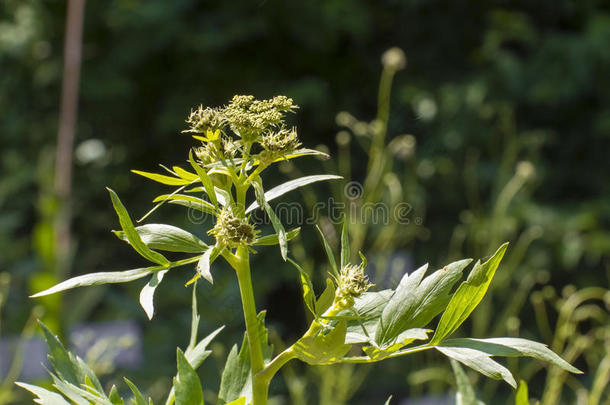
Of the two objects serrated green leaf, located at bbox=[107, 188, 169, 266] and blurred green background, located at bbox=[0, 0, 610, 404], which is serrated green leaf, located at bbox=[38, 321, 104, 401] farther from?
blurred green background, located at bbox=[0, 0, 610, 404]

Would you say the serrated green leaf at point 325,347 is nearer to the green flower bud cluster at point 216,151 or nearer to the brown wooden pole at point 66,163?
the green flower bud cluster at point 216,151

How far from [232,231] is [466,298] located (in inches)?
4.5

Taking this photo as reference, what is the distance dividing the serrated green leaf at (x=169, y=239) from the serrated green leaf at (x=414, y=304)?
3.6 inches

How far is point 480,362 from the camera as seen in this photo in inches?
11.5

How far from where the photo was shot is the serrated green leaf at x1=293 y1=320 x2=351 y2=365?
302 mm

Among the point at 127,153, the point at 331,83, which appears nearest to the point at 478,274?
the point at 331,83

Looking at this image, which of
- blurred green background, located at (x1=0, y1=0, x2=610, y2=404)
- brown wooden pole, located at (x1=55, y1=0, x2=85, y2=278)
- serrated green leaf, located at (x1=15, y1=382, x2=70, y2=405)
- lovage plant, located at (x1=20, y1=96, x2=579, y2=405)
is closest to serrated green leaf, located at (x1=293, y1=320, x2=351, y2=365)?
lovage plant, located at (x1=20, y1=96, x2=579, y2=405)

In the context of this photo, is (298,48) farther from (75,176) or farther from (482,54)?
(75,176)

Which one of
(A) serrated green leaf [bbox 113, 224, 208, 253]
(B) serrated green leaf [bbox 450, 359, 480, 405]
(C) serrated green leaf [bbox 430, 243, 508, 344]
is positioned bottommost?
(B) serrated green leaf [bbox 450, 359, 480, 405]

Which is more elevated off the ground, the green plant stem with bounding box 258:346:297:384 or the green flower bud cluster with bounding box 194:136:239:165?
the green flower bud cluster with bounding box 194:136:239:165
